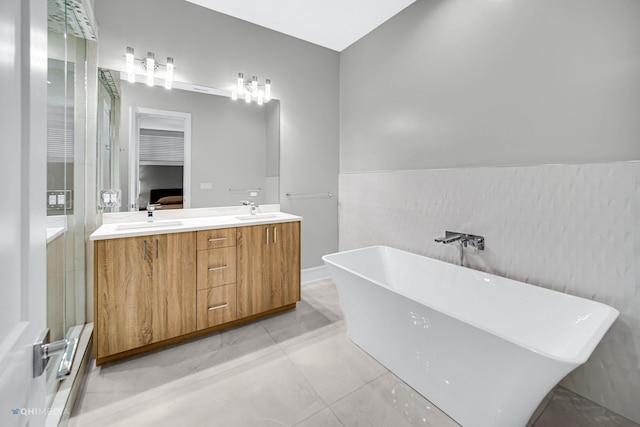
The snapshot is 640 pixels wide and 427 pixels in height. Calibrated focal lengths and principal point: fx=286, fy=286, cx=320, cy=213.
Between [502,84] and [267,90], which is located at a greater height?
[267,90]

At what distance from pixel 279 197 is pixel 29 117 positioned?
2705mm

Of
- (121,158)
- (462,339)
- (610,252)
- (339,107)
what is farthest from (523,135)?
(121,158)

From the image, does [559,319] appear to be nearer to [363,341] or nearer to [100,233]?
[363,341]

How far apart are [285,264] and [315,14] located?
2452 millimetres

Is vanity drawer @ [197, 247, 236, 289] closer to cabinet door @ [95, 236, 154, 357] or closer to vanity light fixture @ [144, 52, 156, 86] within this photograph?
cabinet door @ [95, 236, 154, 357]

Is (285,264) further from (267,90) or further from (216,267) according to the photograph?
(267,90)

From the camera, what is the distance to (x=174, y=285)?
212cm

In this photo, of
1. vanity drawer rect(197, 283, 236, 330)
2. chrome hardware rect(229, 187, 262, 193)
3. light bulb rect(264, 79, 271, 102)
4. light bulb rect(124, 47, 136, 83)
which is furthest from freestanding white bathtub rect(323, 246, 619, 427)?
light bulb rect(124, 47, 136, 83)

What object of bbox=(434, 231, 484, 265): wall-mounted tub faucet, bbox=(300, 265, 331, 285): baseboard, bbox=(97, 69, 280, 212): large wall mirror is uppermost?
bbox=(97, 69, 280, 212): large wall mirror

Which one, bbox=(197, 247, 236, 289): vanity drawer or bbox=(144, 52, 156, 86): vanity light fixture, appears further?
bbox=(144, 52, 156, 86): vanity light fixture

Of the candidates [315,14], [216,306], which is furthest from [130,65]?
[216,306]

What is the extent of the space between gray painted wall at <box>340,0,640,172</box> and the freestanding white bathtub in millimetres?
886

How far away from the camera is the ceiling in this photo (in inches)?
104

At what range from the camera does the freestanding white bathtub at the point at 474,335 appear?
1.21 meters
